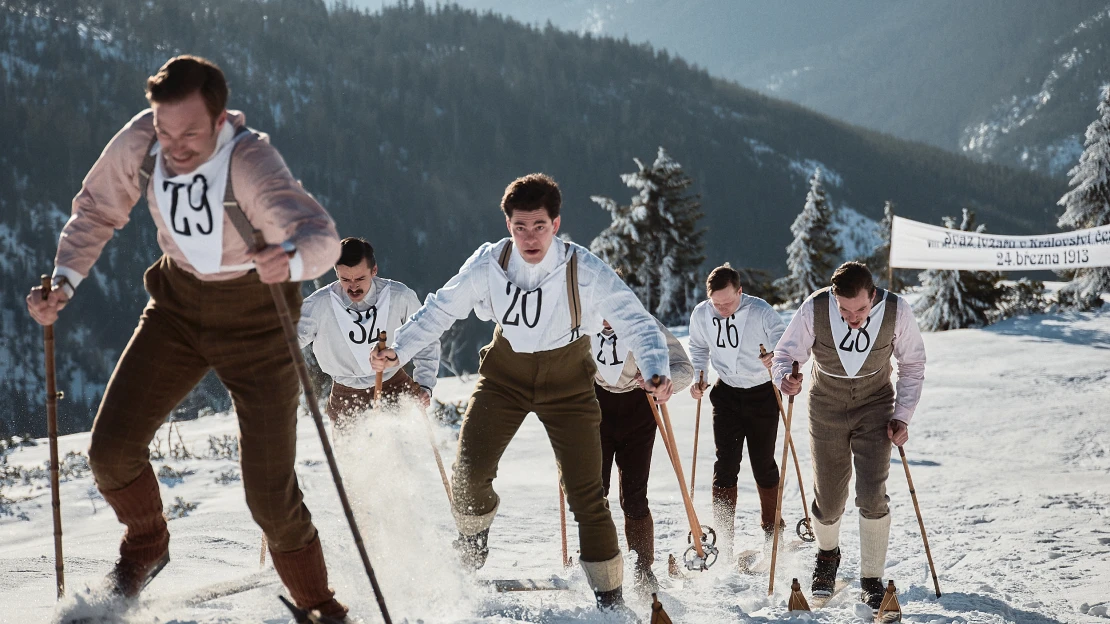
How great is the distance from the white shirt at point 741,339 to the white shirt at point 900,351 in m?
1.01

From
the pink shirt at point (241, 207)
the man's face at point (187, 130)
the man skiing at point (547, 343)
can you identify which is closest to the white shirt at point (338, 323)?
the man skiing at point (547, 343)

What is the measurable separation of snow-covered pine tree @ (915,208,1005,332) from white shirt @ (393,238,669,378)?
72.3 feet

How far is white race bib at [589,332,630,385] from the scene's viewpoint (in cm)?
537

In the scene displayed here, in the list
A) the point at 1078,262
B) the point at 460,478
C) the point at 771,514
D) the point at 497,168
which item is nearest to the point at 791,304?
the point at 1078,262

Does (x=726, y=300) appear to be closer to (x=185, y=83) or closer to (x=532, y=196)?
(x=532, y=196)

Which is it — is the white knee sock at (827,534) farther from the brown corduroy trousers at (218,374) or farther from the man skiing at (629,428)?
the brown corduroy trousers at (218,374)

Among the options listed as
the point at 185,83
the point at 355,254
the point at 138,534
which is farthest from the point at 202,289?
the point at 355,254

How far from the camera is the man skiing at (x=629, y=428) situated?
5.34 metres

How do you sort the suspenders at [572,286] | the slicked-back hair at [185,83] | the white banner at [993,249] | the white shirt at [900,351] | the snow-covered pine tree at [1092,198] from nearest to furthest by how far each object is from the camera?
the slicked-back hair at [185,83] < the suspenders at [572,286] < the white shirt at [900,351] < the white banner at [993,249] < the snow-covered pine tree at [1092,198]

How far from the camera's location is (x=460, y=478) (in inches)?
172

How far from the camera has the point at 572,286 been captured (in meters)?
4.04

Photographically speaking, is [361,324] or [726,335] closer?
[361,324]

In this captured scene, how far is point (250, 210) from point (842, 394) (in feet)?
11.1

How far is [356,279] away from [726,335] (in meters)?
2.64
